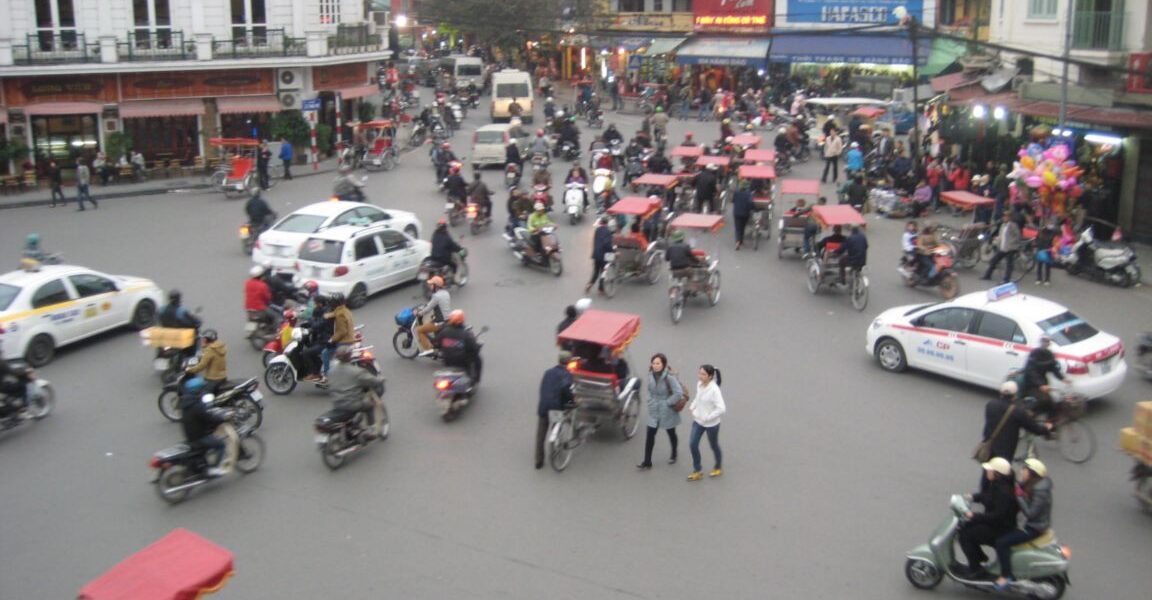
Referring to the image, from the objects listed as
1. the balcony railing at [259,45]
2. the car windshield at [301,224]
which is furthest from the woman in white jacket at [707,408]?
the balcony railing at [259,45]

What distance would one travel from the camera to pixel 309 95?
38844 millimetres

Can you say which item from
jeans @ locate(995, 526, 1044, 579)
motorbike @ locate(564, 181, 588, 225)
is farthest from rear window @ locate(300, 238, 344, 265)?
jeans @ locate(995, 526, 1044, 579)

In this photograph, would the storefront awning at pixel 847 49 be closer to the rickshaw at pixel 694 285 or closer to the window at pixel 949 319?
the rickshaw at pixel 694 285

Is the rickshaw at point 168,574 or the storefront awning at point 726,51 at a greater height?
the storefront awning at point 726,51

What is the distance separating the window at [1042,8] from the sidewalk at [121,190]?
2216cm

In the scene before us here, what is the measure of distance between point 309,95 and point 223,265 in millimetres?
17933

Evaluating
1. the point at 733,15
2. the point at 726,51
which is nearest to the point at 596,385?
the point at 726,51

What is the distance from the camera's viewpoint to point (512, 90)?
150ft

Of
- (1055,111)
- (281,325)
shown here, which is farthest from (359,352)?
(1055,111)

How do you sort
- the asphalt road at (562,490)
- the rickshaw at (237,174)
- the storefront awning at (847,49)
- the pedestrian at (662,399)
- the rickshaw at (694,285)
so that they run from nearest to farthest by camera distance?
1. the asphalt road at (562,490)
2. the pedestrian at (662,399)
3. the rickshaw at (694,285)
4. the rickshaw at (237,174)
5. the storefront awning at (847,49)

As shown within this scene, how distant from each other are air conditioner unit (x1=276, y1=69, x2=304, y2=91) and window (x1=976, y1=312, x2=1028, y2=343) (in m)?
29.4

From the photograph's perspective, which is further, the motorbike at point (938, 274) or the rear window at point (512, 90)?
the rear window at point (512, 90)

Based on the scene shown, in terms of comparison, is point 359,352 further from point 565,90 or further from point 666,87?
point 565,90

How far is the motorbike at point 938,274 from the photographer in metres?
19.3
